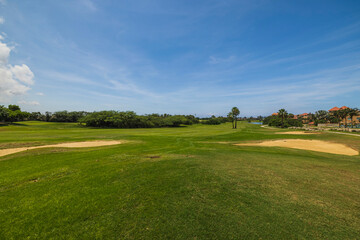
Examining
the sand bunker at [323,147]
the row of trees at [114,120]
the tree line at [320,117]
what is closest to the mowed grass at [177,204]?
the sand bunker at [323,147]

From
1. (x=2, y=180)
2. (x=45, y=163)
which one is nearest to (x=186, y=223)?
(x=2, y=180)

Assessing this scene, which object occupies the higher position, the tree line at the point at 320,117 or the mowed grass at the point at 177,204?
the tree line at the point at 320,117

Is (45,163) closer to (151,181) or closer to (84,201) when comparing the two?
(84,201)

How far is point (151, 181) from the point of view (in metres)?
6.95

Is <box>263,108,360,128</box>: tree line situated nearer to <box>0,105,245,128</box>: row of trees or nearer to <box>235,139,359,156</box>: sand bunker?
<box>0,105,245,128</box>: row of trees

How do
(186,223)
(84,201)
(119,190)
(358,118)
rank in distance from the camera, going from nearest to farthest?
(186,223)
(84,201)
(119,190)
(358,118)

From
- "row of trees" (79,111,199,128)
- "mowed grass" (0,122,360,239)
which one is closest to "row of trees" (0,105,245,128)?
"row of trees" (79,111,199,128)

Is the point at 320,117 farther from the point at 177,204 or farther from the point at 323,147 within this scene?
the point at 177,204

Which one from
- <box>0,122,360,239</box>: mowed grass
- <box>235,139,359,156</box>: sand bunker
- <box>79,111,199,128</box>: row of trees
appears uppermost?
<box>79,111,199,128</box>: row of trees

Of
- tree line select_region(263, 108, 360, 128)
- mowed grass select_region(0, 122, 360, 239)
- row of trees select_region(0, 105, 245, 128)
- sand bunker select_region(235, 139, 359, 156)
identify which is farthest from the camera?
tree line select_region(263, 108, 360, 128)

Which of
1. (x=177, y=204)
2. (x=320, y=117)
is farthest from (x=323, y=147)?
(x=320, y=117)

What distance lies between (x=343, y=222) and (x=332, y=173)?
6221mm

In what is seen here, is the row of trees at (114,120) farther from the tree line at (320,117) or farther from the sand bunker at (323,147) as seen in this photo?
the tree line at (320,117)

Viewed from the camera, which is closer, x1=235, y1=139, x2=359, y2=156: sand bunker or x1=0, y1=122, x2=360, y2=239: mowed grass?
x1=0, y1=122, x2=360, y2=239: mowed grass
